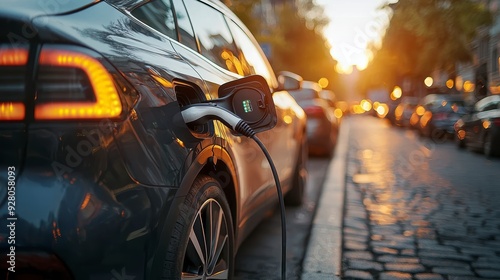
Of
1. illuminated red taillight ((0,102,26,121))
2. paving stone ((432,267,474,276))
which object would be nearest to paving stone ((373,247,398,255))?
paving stone ((432,267,474,276))

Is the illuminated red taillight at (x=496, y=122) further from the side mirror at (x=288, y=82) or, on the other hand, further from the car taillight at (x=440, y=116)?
the side mirror at (x=288, y=82)

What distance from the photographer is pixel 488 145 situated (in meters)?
13.8

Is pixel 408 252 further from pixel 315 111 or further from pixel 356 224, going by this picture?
pixel 315 111

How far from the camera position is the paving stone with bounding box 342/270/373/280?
3941 millimetres

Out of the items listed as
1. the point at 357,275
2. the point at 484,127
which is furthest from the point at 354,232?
the point at 484,127

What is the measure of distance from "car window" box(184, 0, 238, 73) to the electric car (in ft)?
2.16

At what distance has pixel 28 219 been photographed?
1925 millimetres

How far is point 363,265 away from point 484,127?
10944mm

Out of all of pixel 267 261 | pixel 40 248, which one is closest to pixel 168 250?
pixel 40 248

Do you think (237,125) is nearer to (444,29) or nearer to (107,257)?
(107,257)

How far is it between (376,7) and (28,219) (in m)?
21.5

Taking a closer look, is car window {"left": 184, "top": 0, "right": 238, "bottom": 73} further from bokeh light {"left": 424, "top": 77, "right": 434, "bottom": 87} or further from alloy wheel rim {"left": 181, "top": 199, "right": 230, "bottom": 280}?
bokeh light {"left": 424, "top": 77, "right": 434, "bottom": 87}

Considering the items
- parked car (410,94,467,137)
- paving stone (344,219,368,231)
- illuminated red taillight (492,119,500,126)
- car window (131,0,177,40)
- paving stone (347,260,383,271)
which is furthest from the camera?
parked car (410,94,467,137)

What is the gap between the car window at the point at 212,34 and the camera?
10.9ft
